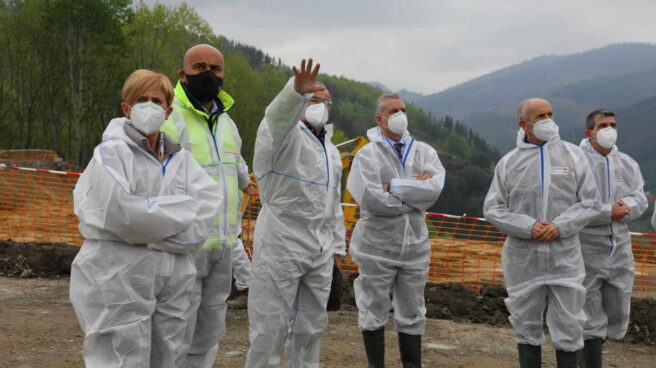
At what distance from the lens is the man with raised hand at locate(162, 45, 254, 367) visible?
4090 millimetres

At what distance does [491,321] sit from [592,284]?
247cm

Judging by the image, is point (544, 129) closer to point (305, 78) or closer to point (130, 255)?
point (305, 78)

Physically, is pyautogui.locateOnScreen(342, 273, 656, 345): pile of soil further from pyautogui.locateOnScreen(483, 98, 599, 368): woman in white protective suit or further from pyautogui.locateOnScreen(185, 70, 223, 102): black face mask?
pyautogui.locateOnScreen(185, 70, 223, 102): black face mask

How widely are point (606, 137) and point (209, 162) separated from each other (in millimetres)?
3397

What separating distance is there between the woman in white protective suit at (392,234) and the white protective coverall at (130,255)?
2219mm

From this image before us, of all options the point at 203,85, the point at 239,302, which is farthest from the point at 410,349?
the point at 239,302

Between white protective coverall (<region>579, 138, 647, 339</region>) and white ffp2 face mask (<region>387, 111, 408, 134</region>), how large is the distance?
5.70 ft

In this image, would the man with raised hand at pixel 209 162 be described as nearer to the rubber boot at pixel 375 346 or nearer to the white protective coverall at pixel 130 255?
the white protective coverall at pixel 130 255

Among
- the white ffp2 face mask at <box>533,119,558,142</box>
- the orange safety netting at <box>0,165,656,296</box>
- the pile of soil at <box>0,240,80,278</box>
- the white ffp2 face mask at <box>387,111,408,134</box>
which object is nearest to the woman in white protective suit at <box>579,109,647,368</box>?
the white ffp2 face mask at <box>533,119,558,142</box>

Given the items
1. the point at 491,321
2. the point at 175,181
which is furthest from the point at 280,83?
the point at 175,181

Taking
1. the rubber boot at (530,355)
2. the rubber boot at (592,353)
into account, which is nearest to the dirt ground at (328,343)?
the rubber boot at (592,353)

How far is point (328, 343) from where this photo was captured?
6.61 m

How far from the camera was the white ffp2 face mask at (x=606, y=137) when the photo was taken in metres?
5.76

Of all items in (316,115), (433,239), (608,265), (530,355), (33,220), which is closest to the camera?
(316,115)
